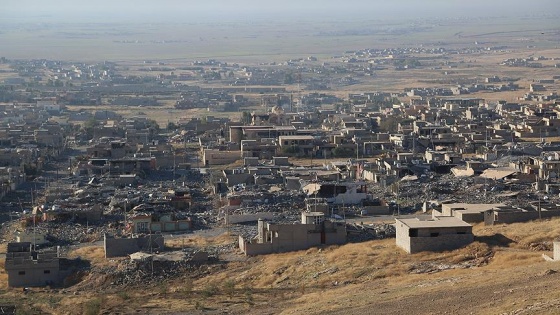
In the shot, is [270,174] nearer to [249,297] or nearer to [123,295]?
[123,295]

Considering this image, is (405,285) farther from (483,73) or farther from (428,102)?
(483,73)

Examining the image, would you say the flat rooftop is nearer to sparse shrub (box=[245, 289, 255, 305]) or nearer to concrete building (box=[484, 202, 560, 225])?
concrete building (box=[484, 202, 560, 225])

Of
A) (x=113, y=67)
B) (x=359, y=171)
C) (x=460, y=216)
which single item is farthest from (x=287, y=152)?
(x=113, y=67)

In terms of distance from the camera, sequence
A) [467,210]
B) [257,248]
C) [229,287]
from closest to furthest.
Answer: [229,287] < [257,248] < [467,210]

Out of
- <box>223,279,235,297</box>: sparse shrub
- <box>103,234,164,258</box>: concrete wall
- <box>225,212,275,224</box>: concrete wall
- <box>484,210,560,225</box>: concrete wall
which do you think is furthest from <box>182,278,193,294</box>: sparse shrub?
<box>484,210,560,225</box>: concrete wall

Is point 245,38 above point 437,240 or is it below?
below

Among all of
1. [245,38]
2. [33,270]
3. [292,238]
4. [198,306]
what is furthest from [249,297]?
[245,38]
